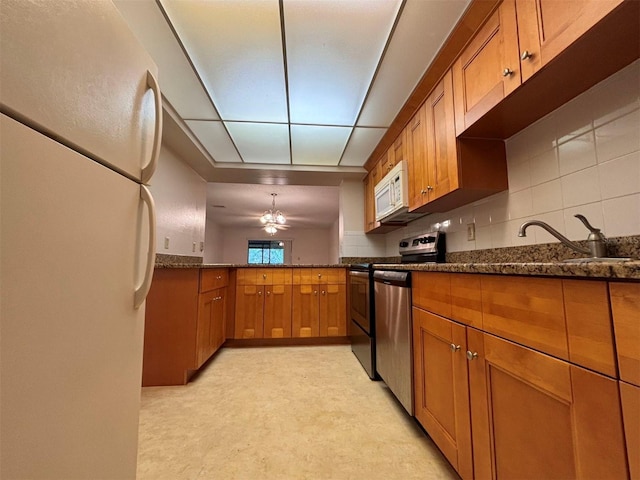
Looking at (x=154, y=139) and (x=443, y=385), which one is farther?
(x=443, y=385)

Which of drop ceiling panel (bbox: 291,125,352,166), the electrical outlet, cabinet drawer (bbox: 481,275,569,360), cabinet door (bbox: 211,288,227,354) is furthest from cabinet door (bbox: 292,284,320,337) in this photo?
cabinet drawer (bbox: 481,275,569,360)

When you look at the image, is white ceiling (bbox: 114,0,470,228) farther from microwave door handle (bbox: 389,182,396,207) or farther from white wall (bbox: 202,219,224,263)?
white wall (bbox: 202,219,224,263)

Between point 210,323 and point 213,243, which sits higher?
point 213,243

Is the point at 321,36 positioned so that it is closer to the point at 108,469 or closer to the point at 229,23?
the point at 229,23

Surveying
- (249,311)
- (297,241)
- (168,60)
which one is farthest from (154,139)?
(297,241)

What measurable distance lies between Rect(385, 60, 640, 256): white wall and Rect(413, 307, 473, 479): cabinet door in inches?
27.8

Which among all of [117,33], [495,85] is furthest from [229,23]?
[495,85]

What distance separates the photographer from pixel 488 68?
132 cm

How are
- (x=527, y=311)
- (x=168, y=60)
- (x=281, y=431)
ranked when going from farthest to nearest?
(x=168, y=60) < (x=281, y=431) < (x=527, y=311)

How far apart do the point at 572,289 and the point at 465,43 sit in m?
1.52

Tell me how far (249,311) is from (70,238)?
8.70 ft

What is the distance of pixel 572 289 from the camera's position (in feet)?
2.00

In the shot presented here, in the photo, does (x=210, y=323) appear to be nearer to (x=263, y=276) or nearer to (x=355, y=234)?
(x=263, y=276)

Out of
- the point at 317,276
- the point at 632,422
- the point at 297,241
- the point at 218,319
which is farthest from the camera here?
the point at 297,241
